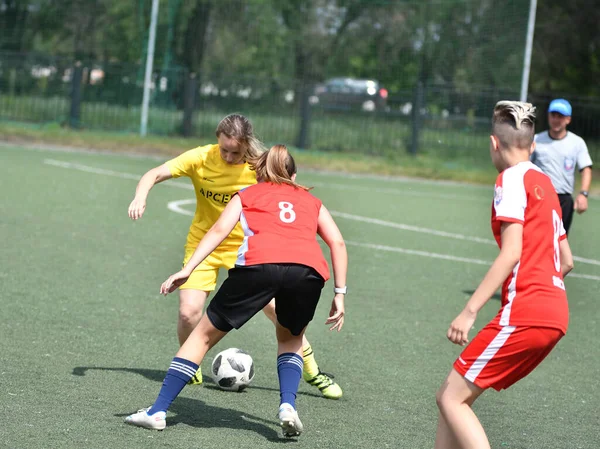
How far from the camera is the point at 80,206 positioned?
14039mm

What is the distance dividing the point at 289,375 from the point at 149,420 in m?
0.76

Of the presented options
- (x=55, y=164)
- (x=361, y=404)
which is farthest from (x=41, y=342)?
(x=55, y=164)

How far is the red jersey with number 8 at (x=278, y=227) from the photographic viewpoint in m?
4.90

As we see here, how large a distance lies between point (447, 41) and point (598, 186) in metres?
6.64

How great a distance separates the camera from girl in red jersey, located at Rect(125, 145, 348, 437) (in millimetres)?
4879

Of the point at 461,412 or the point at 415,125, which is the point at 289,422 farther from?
the point at 415,125

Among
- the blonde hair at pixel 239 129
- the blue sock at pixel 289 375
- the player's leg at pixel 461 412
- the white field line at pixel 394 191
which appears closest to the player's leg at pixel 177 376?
the blue sock at pixel 289 375

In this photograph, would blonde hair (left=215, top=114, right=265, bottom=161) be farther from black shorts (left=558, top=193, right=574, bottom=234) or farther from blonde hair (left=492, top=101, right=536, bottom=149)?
black shorts (left=558, top=193, right=574, bottom=234)

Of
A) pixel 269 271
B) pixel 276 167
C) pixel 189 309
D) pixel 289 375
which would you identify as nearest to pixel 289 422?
pixel 289 375

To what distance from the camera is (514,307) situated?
3951 mm

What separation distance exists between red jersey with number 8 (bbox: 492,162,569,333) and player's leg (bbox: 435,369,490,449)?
0.29m

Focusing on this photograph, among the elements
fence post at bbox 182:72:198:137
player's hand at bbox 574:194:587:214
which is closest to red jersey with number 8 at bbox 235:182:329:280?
player's hand at bbox 574:194:587:214

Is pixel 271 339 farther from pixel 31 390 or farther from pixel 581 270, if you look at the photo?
pixel 581 270

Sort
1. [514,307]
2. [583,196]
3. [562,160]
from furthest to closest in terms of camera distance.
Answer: [583,196] < [562,160] < [514,307]
